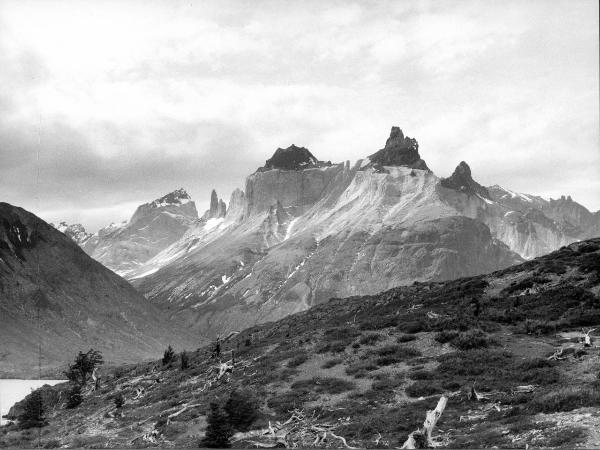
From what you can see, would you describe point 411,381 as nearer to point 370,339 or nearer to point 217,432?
point 370,339

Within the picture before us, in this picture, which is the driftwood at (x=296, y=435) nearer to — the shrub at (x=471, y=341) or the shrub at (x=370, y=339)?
the shrub at (x=471, y=341)

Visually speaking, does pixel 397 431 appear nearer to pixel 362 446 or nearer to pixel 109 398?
pixel 362 446

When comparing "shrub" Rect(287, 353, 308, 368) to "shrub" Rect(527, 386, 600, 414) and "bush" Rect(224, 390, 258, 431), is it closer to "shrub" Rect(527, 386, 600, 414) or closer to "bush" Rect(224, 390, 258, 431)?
"bush" Rect(224, 390, 258, 431)

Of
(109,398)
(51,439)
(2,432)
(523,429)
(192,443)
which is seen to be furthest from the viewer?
(109,398)

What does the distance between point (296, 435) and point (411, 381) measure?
9457 millimetres

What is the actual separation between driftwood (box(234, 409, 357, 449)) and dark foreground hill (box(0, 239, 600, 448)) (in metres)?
0.11

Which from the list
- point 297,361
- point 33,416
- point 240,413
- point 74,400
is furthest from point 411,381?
point 74,400

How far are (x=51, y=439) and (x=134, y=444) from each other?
33.4 feet

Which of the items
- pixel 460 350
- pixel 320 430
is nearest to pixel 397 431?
pixel 320 430

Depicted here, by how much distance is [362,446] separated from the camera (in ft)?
93.6

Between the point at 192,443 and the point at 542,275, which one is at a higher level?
the point at 542,275

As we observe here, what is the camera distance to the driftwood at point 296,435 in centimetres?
3065

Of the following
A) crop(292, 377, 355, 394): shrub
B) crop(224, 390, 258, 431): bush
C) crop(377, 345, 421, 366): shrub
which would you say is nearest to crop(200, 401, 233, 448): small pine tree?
crop(224, 390, 258, 431): bush

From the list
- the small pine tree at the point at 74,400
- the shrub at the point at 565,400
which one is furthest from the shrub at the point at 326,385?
the small pine tree at the point at 74,400
